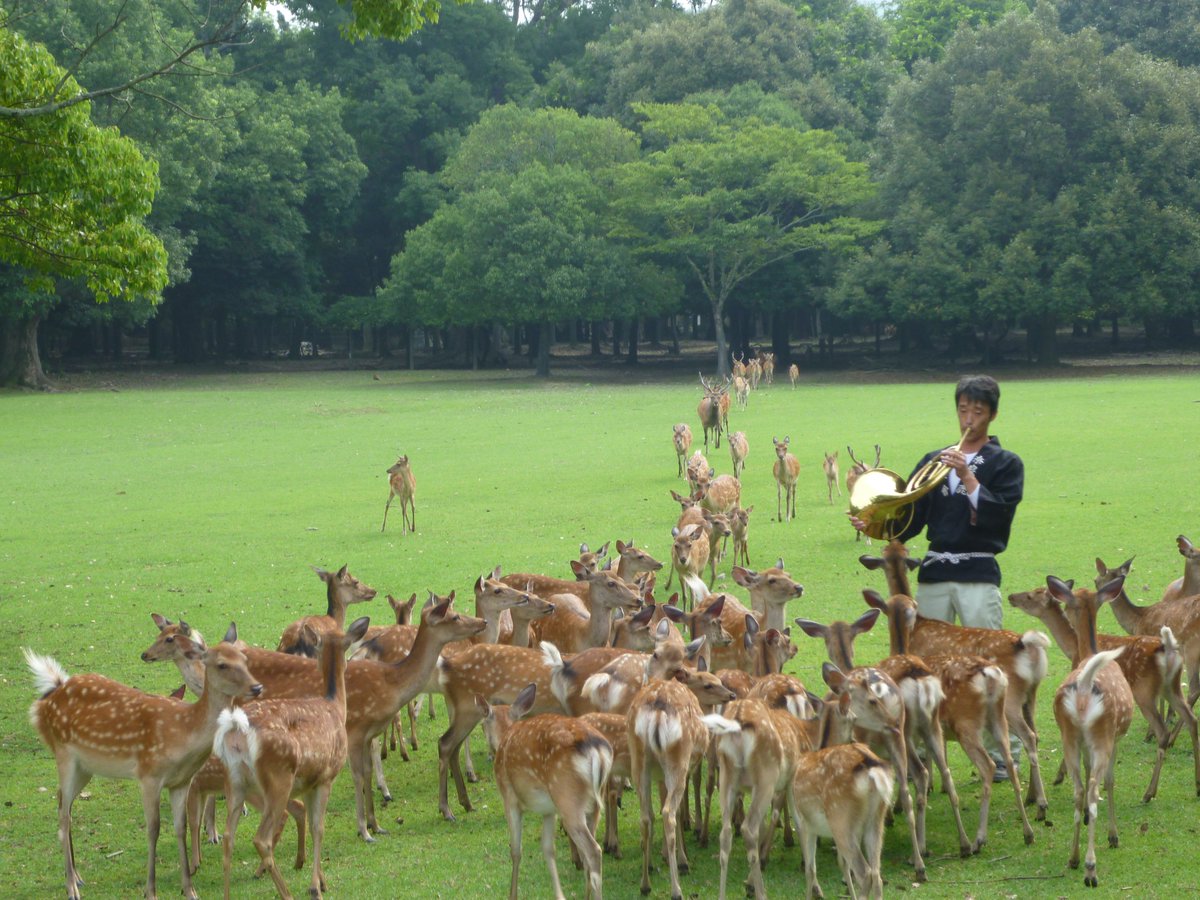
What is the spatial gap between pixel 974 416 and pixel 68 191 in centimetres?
795

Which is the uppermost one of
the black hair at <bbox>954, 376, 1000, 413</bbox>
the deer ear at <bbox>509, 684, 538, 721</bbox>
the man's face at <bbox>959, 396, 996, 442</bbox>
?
the black hair at <bbox>954, 376, 1000, 413</bbox>

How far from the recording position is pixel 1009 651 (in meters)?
6.35

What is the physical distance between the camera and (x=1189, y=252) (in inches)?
1657

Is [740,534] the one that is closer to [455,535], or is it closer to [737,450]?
[455,535]

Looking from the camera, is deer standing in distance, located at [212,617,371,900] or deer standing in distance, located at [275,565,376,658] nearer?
deer standing in distance, located at [212,617,371,900]

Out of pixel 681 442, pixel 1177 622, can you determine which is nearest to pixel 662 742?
pixel 1177 622

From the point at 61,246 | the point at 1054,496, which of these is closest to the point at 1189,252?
the point at 1054,496

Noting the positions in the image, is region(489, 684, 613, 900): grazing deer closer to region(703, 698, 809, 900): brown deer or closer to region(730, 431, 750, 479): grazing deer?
region(703, 698, 809, 900): brown deer

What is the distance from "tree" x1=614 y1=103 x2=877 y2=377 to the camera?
46.1 m

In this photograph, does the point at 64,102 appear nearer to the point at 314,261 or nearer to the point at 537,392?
the point at 537,392

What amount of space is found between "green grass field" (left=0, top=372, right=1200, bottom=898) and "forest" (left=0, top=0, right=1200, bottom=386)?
925cm

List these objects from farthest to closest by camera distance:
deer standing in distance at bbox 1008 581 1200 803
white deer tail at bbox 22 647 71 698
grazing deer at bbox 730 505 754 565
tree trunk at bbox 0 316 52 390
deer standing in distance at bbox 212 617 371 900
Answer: tree trunk at bbox 0 316 52 390 < grazing deer at bbox 730 505 754 565 < deer standing in distance at bbox 1008 581 1200 803 < white deer tail at bbox 22 647 71 698 < deer standing in distance at bbox 212 617 371 900

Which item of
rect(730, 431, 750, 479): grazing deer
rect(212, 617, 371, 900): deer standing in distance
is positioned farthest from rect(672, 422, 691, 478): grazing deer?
rect(212, 617, 371, 900): deer standing in distance

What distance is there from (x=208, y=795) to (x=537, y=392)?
3315 cm
